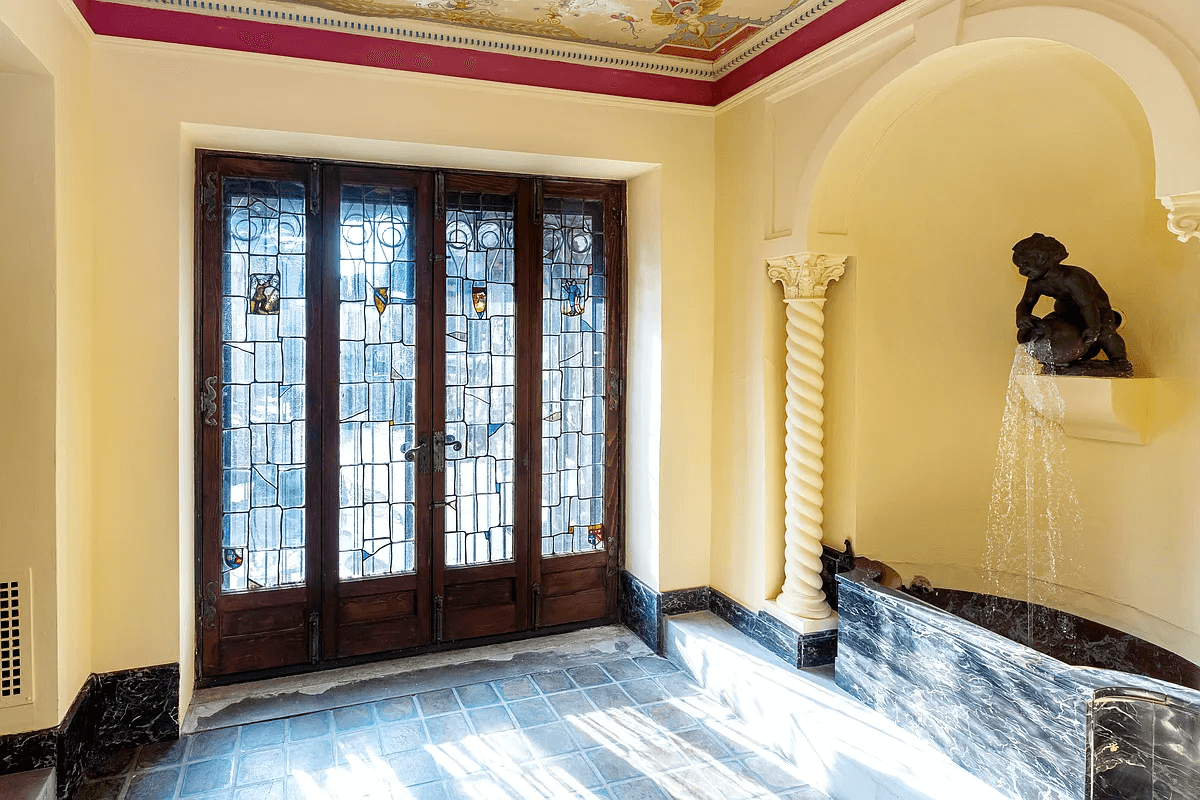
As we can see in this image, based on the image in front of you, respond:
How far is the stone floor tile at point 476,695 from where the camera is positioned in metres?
3.53

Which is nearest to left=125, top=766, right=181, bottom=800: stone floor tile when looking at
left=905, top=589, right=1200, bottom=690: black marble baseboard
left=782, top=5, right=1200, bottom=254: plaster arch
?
left=905, top=589, right=1200, bottom=690: black marble baseboard

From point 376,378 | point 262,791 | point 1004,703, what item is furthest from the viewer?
point 376,378

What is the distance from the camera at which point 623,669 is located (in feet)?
12.8

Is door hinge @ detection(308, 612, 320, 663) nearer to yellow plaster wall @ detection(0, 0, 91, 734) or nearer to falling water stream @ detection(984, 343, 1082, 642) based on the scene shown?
yellow plaster wall @ detection(0, 0, 91, 734)

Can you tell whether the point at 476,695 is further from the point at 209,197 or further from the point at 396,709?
the point at 209,197

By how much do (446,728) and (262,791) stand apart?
749 millimetres

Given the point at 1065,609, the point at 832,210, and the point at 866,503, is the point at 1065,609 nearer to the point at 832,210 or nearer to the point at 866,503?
the point at 866,503

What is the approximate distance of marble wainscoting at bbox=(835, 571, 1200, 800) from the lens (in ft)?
6.74

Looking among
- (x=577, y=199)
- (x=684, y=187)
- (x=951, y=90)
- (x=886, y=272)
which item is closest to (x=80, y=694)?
(x=577, y=199)

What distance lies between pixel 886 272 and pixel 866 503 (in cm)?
107

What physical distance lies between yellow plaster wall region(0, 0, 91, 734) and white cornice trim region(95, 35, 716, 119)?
1.00 feet

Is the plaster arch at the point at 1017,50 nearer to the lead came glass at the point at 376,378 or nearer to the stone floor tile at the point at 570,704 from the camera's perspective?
the lead came glass at the point at 376,378

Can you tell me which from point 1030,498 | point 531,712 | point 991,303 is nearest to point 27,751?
point 531,712

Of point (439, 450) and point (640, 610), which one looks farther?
point (640, 610)
